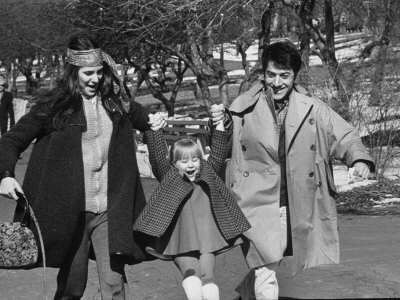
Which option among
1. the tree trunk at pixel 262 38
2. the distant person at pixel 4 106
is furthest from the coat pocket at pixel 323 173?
the distant person at pixel 4 106

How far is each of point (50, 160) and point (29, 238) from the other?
411 mm

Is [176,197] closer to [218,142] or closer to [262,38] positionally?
[218,142]

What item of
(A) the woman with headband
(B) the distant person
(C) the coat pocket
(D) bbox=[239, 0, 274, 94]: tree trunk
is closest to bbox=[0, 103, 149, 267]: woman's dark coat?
(A) the woman with headband

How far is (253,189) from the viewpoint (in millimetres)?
5043

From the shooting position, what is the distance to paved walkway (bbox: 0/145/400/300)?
6301 mm

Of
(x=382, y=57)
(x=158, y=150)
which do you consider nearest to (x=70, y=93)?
(x=158, y=150)

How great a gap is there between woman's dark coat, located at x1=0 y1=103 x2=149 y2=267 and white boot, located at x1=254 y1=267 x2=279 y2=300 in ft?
2.46

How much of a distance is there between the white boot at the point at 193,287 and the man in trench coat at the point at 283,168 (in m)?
0.50

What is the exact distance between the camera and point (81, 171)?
15.3 ft

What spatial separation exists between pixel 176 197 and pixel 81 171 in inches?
20.5

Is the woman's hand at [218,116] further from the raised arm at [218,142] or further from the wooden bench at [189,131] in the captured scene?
the wooden bench at [189,131]

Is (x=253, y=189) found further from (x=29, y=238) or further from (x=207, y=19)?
(x=207, y=19)

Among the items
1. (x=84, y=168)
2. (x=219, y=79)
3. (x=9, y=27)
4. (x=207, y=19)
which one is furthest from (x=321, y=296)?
(x=9, y=27)

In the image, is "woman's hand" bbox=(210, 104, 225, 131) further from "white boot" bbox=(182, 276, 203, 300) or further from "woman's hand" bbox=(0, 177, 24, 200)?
"woman's hand" bbox=(0, 177, 24, 200)
